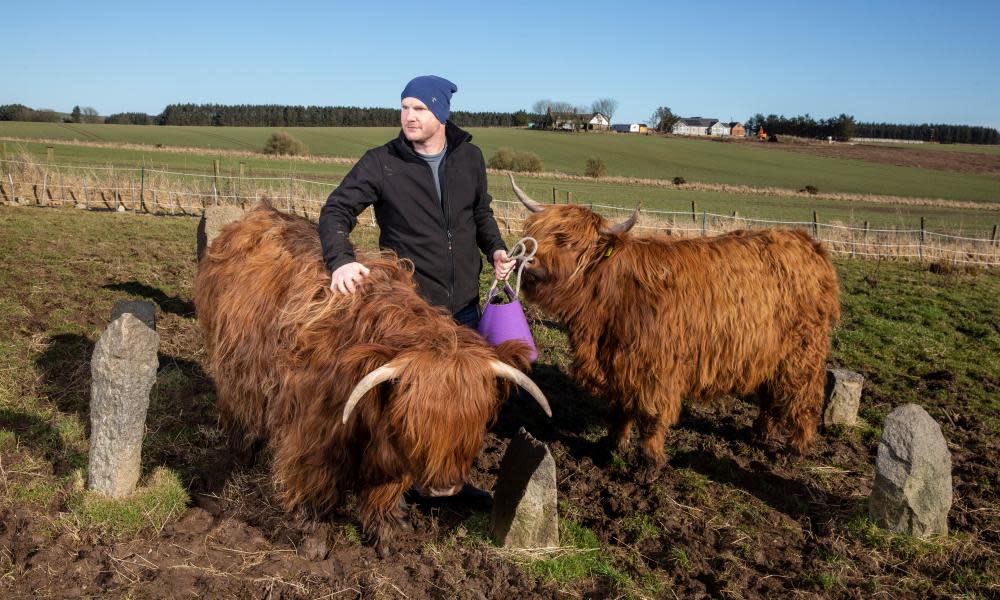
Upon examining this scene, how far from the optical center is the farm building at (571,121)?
83.4m

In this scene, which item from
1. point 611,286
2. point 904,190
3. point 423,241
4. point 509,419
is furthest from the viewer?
point 904,190

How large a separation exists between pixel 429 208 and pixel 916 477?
325 cm

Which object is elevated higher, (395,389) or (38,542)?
(395,389)

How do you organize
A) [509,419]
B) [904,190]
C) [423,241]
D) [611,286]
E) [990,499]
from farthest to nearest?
1. [904,190]
2. [509,419]
3. [611,286]
4. [990,499]
5. [423,241]

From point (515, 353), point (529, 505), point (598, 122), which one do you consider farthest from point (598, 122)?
point (515, 353)

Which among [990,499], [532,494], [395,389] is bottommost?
[990,499]

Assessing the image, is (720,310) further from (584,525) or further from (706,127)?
(706,127)

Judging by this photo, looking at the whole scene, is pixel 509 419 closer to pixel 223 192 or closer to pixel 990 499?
pixel 990 499

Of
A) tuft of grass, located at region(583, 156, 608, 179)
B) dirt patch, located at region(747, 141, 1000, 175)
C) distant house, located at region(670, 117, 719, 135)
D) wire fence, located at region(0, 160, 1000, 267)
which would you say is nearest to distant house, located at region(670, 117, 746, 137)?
distant house, located at region(670, 117, 719, 135)

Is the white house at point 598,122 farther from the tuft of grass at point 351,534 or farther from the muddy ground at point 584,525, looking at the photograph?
the tuft of grass at point 351,534

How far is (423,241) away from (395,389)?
1252mm

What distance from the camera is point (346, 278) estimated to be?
3.18 m

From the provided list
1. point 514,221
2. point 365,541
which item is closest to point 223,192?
point 514,221

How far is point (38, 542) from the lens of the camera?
3.41m
